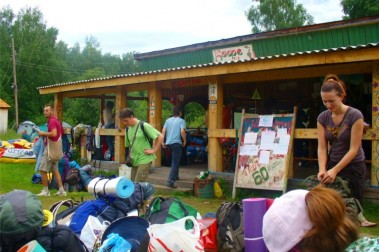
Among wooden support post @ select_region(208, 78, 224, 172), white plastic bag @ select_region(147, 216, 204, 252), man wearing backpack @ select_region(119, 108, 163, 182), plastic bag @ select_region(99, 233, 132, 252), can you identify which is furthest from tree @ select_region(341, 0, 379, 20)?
plastic bag @ select_region(99, 233, 132, 252)

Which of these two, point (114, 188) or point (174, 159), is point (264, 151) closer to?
point (174, 159)

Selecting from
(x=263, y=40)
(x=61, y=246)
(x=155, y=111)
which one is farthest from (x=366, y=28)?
(x=61, y=246)

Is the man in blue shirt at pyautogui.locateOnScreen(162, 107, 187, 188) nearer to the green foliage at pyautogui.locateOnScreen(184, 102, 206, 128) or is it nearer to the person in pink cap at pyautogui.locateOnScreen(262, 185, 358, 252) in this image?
the person in pink cap at pyautogui.locateOnScreen(262, 185, 358, 252)

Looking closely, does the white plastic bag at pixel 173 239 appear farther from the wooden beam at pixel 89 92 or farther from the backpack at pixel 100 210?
the wooden beam at pixel 89 92

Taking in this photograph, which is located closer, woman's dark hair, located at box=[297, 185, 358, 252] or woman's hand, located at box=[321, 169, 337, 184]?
woman's dark hair, located at box=[297, 185, 358, 252]

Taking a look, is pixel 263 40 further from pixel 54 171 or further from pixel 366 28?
pixel 54 171

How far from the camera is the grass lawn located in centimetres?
691

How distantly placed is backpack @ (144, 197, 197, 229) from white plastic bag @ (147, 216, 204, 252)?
1.68 feet

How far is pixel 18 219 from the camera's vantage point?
267 cm

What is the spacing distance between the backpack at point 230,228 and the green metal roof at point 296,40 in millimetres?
9366

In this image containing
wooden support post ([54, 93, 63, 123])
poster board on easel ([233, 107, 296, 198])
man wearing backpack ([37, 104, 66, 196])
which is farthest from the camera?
wooden support post ([54, 93, 63, 123])

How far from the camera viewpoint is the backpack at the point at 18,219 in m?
2.67

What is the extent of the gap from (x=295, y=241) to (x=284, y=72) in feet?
25.7

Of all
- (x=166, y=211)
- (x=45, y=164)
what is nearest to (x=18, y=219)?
(x=166, y=211)
